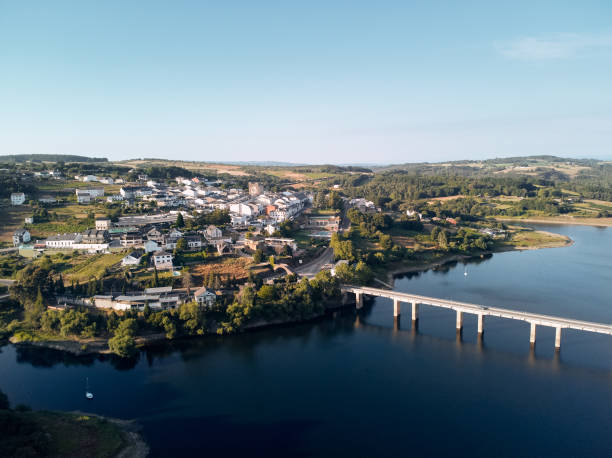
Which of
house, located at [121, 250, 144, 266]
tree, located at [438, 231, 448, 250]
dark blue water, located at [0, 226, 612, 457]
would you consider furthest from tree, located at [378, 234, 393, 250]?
house, located at [121, 250, 144, 266]

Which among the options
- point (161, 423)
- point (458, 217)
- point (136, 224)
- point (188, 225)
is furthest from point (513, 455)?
point (458, 217)

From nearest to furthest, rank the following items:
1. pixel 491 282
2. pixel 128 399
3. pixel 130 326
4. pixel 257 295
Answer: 1. pixel 128 399
2. pixel 130 326
3. pixel 257 295
4. pixel 491 282

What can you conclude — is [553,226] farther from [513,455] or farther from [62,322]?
[62,322]

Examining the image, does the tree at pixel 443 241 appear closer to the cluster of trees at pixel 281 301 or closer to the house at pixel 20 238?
the cluster of trees at pixel 281 301

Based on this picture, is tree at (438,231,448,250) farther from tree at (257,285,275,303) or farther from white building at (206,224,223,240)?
tree at (257,285,275,303)

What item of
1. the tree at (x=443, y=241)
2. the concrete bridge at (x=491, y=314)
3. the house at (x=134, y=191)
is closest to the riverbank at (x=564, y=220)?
the tree at (x=443, y=241)

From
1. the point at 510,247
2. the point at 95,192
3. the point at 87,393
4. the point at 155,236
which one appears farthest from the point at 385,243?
the point at 95,192
